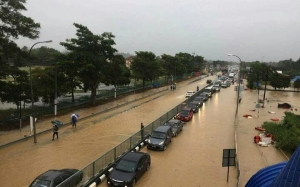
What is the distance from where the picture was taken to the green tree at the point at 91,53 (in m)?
33.1

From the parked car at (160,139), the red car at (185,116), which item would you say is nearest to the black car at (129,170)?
the parked car at (160,139)

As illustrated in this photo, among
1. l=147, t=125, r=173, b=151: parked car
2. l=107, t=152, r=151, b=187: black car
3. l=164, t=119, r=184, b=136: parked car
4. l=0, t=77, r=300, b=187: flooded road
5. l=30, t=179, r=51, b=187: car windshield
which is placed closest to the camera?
l=30, t=179, r=51, b=187: car windshield

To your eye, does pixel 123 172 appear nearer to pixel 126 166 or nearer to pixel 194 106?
pixel 126 166

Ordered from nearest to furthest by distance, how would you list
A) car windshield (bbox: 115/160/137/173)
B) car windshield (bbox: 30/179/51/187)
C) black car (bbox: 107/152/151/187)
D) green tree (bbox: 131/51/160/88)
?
1. car windshield (bbox: 30/179/51/187)
2. black car (bbox: 107/152/151/187)
3. car windshield (bbox: 115/160/137/173)
4. green tree (bbox: 131/51/160/88)

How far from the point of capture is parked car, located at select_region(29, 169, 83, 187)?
11.0 metres

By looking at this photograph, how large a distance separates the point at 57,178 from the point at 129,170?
3.58m

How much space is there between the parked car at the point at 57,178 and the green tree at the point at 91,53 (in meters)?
21.7

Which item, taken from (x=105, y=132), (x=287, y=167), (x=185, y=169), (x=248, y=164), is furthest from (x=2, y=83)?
(x=287, y=167)

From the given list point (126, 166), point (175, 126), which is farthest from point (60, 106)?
point (126, 166)

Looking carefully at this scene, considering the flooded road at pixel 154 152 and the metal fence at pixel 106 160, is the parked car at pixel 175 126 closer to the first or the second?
the flooded road at pixel 154 152

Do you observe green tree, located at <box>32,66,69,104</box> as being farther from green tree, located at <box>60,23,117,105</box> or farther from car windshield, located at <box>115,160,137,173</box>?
car windshield, located at <box>115,160,137,173</box>

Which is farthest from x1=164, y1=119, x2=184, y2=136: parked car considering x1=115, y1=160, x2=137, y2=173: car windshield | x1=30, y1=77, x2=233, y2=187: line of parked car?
x1=115, y1=160, x2=137, y2=173: car windshield

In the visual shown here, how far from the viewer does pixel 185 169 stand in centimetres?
1523

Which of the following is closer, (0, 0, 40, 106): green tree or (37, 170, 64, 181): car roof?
(37, 170, 64, 181): car roof
